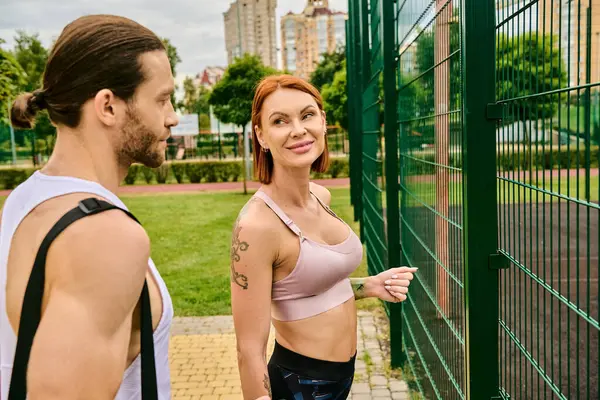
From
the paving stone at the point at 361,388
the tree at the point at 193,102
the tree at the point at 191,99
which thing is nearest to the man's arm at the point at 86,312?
the paving stone at the point at 361,388

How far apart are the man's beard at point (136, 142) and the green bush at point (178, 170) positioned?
2567 cm

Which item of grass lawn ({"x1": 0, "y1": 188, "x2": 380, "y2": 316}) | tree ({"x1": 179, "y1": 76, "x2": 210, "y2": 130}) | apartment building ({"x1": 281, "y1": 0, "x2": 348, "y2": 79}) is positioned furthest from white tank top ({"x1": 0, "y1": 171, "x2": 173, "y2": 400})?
apartment building ({"x1": 281, "y1": 0, "x2": 348, "y2": 79})

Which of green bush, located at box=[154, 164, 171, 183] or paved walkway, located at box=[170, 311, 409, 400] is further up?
green bush, located at box=[154, 164, 171, 183]

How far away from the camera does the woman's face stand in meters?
2.45

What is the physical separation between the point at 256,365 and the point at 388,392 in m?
2.76

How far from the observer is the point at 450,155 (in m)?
2.92

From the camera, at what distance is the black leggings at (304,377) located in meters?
2.42

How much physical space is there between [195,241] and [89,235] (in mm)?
10664

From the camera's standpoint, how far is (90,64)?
1365mm

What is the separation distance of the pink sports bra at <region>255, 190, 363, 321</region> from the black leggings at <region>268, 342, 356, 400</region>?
18 centimetres

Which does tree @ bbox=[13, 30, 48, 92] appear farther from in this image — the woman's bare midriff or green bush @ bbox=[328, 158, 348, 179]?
the woman's bare midriff

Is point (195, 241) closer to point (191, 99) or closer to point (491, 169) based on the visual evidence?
point (491, 169)

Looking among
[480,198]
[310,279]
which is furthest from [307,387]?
[480,198]

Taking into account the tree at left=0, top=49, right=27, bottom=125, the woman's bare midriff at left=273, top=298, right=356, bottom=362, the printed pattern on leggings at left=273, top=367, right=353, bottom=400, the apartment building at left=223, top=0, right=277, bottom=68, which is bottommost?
the printed pattern on leggings at left=273, top=367, right=353, bottom=400
